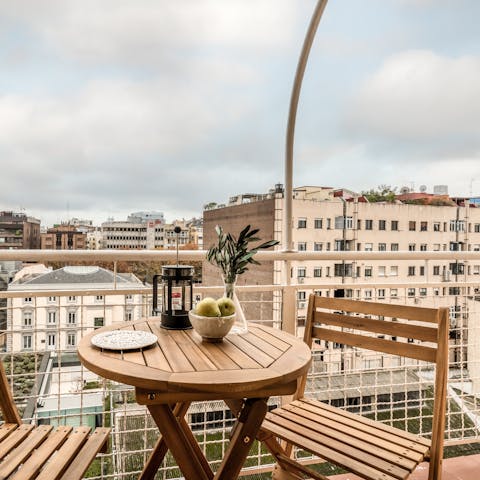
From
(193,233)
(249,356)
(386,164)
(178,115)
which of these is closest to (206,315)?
(249,356)

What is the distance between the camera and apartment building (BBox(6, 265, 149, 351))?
207 cm

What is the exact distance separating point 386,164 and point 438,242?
1.20 meters

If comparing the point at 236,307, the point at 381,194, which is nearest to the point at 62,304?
the point at 236,307

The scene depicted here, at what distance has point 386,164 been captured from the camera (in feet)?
13.1

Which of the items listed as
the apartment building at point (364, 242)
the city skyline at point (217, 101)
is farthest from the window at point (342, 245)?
the city skyline at point (217, 101)

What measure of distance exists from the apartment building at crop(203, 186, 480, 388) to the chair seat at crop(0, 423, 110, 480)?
0.97 meters

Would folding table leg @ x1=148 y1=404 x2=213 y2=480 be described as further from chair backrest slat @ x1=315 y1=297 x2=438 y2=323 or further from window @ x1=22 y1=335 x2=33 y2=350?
window @ x1=22 y1=335 x2=33 y2=350

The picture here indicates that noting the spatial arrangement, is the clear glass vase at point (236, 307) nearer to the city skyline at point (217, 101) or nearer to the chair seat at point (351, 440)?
the chair seat at point (351, 440)

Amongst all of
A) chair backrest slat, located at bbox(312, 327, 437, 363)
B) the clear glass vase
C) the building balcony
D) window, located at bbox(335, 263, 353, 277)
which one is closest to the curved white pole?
the building balcony

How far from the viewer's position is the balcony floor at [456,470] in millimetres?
2332

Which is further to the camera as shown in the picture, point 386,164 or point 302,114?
point 386,164

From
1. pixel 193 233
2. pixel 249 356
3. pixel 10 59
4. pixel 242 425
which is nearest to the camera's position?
pixel 242 425

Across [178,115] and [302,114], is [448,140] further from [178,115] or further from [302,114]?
[178,115]

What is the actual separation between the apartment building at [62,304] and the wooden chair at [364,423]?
3.06ft
